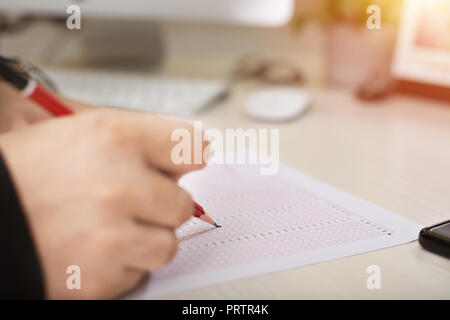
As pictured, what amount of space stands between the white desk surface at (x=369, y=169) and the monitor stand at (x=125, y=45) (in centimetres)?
25

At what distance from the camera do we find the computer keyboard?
2.66 ft

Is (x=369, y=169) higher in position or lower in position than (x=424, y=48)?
lower

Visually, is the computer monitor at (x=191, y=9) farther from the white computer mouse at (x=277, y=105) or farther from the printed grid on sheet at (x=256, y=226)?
the printed grid on sheet at (x=256, y=226)

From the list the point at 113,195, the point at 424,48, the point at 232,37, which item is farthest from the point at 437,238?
the point at 232,37

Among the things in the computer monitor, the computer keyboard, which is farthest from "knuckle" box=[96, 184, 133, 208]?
the computer monitor

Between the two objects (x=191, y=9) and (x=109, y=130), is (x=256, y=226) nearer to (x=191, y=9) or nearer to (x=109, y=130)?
(x=109, y=130)

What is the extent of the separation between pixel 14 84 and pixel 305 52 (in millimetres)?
876

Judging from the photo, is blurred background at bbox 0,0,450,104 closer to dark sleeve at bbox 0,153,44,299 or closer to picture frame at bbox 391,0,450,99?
picture frame at bbox 391,0,450,99

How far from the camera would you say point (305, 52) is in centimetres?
116

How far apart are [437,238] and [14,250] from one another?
0.32 metres

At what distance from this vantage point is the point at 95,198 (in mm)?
319

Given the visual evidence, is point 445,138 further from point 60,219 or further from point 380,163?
point 60,219

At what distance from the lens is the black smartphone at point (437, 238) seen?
397mm

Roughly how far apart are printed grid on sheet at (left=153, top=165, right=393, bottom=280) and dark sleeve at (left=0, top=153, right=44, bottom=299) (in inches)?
3.5
